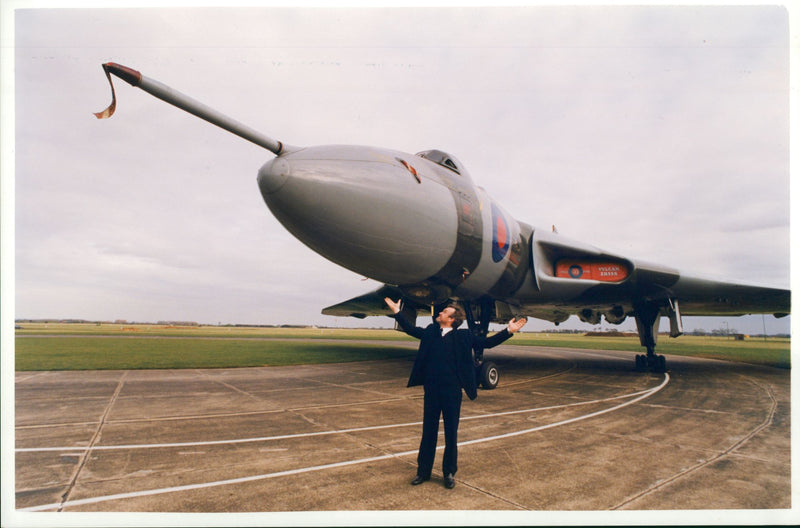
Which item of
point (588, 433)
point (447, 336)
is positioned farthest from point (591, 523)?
point (588, 433)

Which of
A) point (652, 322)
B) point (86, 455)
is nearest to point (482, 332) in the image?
point (652, 322)

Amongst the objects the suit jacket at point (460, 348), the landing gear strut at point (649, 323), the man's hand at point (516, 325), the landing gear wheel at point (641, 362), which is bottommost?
the landing gear wheel at point (641, 362)

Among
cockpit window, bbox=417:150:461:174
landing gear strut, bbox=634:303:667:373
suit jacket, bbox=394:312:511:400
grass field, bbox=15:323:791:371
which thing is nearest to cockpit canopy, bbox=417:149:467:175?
cockpit window, bbox=417:150:461:174

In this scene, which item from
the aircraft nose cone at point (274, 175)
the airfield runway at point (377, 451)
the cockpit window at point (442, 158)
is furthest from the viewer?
the cockpit window at point (442, 158)

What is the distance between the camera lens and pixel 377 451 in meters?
4.19

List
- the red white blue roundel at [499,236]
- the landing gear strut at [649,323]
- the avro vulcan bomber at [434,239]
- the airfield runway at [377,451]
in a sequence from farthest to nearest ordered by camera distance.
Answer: the landing gear strut at [649,323]
the red white blue roundel at [499,236]
the avro vulcan bomber at [434,239]
the airfield runway at [377,451]

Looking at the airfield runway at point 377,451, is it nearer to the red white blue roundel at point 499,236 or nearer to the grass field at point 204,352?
the grass field at point 204,352

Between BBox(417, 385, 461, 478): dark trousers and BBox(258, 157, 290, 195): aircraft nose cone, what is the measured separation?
8.14ft

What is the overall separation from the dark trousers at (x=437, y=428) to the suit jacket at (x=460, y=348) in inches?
5.0

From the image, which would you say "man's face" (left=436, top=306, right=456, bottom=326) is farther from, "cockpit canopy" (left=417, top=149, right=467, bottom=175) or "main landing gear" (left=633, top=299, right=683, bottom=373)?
"main landing gear" (left=633, top=299, right=683, bottom=373)

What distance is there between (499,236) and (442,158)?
5.78 ft

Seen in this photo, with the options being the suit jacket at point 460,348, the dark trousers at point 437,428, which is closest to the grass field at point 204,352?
the suit jacket at point 460,348

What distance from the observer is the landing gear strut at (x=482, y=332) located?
8.41 metres

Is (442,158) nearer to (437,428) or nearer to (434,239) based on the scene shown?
(434,239)
